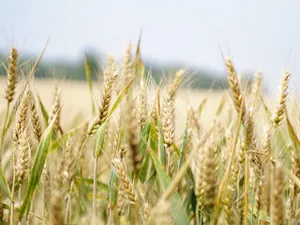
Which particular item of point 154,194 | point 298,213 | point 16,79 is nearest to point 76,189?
point 154,194

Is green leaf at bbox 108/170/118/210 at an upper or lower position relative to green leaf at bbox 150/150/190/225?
lower

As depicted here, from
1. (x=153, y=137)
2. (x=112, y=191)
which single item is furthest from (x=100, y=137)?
(x=153, y=137)

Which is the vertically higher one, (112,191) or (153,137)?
(153,137)

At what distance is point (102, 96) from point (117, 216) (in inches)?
16.5

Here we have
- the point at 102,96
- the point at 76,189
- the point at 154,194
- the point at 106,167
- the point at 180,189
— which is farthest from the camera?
the point at 106,167

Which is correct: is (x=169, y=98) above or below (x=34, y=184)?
above

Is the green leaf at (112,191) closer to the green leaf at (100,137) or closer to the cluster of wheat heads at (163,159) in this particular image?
the cluster of wheat heads at (163,159)

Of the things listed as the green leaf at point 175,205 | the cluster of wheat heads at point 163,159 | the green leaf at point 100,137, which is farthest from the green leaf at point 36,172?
the green leaf at point 175,205

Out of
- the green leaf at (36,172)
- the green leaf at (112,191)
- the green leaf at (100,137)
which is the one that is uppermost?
the green leaf at (100,137)

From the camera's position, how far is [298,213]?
1537mm

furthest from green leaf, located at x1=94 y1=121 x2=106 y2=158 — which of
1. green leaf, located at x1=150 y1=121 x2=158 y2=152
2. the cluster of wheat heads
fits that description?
green leaf, located at x1=150 y1=121 x2=158 y2=152

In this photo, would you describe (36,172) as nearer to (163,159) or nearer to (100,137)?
(100,137)

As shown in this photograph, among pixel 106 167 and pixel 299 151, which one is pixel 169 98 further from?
pixel 106 167

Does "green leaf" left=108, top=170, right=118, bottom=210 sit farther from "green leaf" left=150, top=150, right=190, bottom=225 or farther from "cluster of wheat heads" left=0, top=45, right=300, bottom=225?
"green leaf" left=150, top=150, right=190, bottom=225
